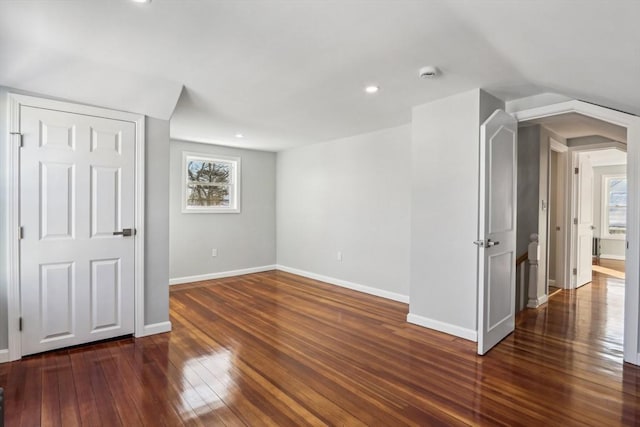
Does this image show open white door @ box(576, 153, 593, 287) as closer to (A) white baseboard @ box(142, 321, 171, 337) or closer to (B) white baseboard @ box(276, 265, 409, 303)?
(B) white baseboard @ box(276, 265, 409, 303)

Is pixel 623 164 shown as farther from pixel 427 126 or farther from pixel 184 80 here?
pixel 184 80

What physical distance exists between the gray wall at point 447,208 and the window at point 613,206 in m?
7.10

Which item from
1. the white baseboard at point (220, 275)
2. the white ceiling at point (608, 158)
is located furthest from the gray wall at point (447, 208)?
the white ceiling at point (608, 158)

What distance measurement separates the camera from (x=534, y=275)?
13.5ft

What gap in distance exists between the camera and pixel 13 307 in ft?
8.58

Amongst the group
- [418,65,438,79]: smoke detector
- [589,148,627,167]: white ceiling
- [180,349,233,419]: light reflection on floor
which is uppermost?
[589,148,627,167]: white ceiling

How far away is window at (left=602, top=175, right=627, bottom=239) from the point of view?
7.92 meters

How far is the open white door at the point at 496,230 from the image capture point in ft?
9.02

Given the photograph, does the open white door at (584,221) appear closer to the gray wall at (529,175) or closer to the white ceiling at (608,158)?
the gray wall at (529,175)

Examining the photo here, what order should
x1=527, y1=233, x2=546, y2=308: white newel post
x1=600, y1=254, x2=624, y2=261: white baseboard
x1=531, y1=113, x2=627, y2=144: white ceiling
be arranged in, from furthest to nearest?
1. x1=600, y1=254, x2=624, y2=261: white baseboard
2. x1=527, y1=233, x2=546, y2=308: white newel post
3. x1=531, y1=113, x2=627, y2=144: white ceiling

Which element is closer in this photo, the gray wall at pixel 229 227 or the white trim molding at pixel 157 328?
the white trim molding at pixel 157 328

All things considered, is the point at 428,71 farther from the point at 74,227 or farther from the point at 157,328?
the point at 157,328

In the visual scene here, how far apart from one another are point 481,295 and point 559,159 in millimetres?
3645

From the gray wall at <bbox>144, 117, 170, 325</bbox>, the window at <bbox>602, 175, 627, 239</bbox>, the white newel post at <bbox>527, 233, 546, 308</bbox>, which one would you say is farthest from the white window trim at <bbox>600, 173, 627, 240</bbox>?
the gray wall at <bbox>144, 117, 170, 325</bbox>
